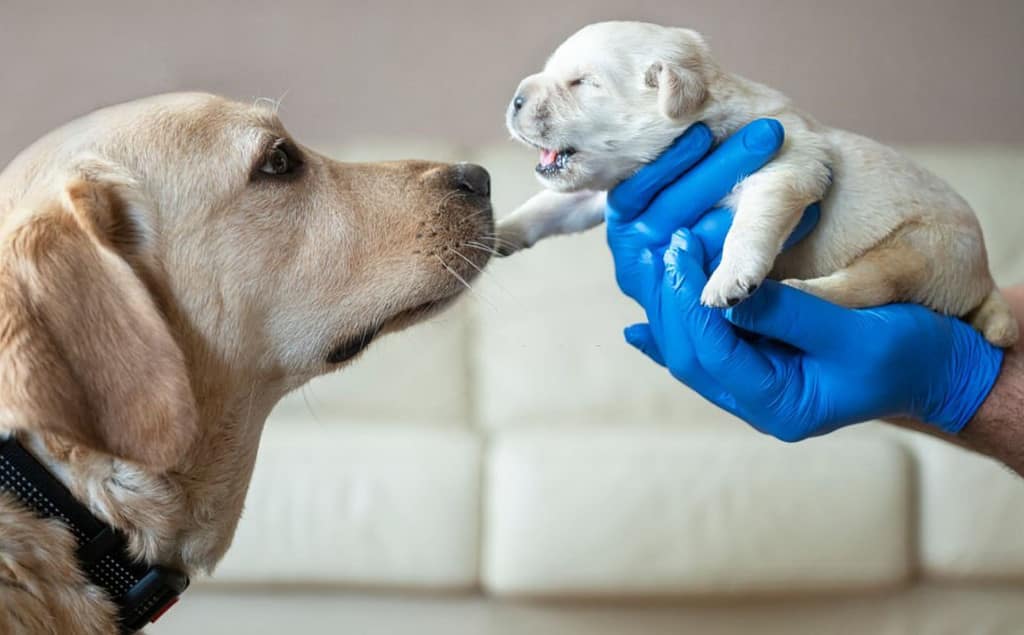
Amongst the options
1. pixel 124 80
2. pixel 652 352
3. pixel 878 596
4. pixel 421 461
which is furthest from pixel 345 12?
pixel 878 596

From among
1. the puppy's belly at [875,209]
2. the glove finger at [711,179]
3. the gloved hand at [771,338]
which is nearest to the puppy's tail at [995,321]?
the gloved hand at [771,338]

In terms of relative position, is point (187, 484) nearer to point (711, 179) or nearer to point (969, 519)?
point (711, 179)

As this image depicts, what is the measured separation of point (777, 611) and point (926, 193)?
135 cm

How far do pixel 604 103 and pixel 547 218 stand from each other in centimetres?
29

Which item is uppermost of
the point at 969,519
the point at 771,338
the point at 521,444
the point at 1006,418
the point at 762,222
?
the point at 762,222

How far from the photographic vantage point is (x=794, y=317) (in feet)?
5.13

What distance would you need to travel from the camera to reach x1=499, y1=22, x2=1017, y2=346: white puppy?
1532 mm

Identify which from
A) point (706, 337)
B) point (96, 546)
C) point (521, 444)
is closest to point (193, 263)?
point (96, 546)

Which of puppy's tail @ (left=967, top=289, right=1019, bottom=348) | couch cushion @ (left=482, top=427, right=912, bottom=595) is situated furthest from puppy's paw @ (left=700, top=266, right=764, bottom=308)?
couch cushion @ (left=482, top=427, right=912, bottom=595)

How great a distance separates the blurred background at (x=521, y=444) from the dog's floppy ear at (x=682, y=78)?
787 mm

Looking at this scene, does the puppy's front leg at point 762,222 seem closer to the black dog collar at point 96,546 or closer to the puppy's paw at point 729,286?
the puppy's paw at point 729,286

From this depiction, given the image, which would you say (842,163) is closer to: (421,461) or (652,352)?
(652,352)

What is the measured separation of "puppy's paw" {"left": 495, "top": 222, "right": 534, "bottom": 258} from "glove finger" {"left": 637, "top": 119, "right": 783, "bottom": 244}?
194 mm

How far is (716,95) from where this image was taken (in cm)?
158
